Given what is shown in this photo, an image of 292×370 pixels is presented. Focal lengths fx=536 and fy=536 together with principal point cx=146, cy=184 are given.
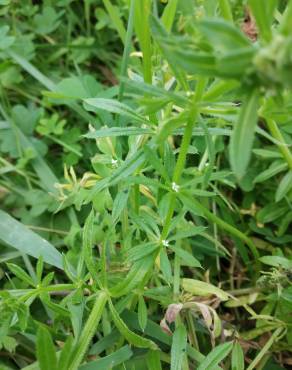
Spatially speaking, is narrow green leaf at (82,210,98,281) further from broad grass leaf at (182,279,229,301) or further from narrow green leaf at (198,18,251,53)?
narrow green leaf at (198,18,251,53)

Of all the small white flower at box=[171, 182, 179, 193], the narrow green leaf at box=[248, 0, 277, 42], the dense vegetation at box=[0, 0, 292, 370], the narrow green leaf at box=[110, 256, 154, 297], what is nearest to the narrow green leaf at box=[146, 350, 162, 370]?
the dense vegetation at box=[0, 0, 292, 370]

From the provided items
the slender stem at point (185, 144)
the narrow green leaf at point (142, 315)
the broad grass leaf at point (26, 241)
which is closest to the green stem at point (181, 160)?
the slender stem at point (185, 144)

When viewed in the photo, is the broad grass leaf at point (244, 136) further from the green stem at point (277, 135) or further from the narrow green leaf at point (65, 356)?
the narrow green leaf at point (65, 356)

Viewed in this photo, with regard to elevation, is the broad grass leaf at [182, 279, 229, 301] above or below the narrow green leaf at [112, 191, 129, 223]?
below

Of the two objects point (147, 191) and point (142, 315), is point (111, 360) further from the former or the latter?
point (147, 191)

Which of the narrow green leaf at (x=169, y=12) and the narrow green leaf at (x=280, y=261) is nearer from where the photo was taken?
the narrow green leaf at (x=169, y=12)

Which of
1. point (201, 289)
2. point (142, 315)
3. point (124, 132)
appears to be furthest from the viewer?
point (201, 289)

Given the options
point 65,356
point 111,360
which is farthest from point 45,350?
point 111,360
